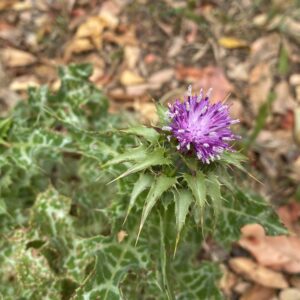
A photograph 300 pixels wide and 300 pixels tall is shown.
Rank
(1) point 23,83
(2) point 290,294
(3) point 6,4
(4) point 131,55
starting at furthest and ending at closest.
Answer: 1. (3) point 6,4
2. (4) point 131,55
3. (1) point 23,83
4. (2) point 290,294

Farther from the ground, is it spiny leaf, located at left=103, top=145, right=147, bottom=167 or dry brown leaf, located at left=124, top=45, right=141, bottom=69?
dry brown leaf, located at left=124, top=45, right=141, bottom=69

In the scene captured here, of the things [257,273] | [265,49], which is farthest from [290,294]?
[265,49]

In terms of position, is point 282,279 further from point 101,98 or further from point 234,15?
point 234,15

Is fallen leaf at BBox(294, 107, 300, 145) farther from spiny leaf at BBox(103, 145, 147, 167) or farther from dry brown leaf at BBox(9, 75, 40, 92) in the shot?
spiny leaf at BBox(103, 145, 147, 167)

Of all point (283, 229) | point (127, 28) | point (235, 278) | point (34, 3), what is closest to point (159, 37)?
point (127, 28)

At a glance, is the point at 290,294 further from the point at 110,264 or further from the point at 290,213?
the point at 110,264

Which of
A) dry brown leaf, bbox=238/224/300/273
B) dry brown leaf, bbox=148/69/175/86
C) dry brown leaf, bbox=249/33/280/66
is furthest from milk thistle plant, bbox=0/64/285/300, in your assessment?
dry brown leaf, bbox=249/33/280/66
